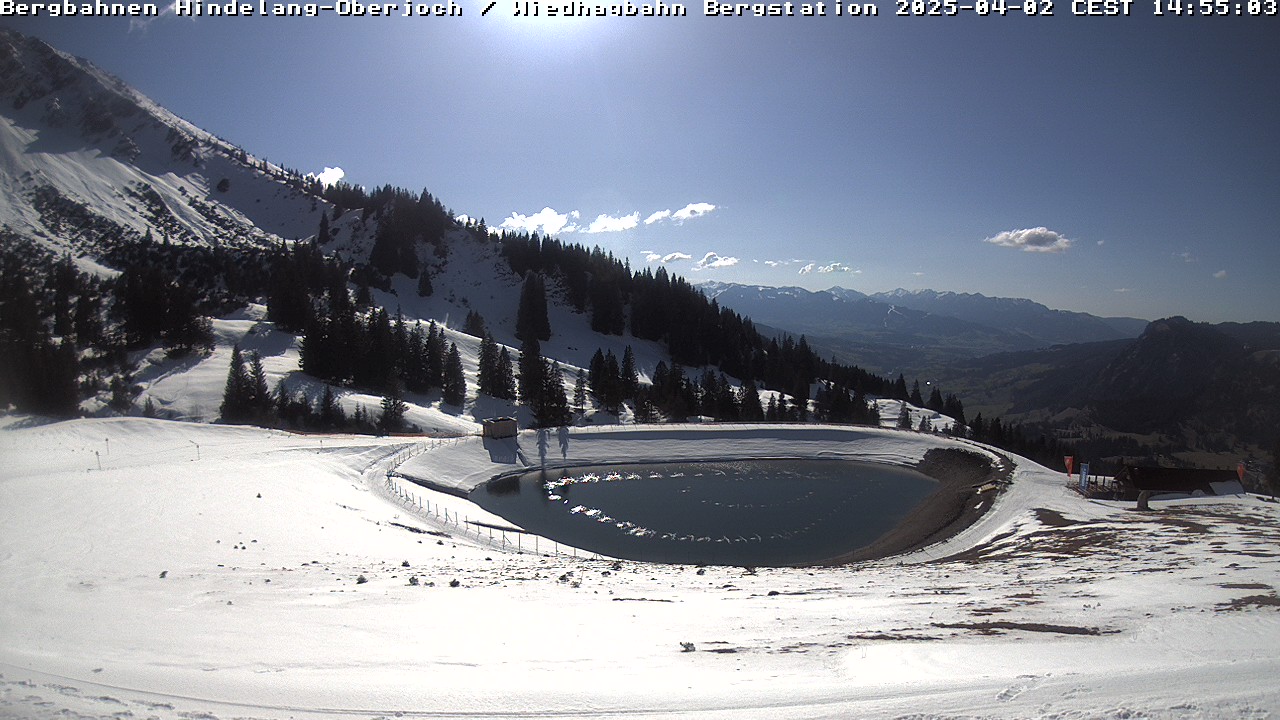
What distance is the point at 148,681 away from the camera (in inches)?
289

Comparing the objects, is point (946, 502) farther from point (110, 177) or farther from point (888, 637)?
point (110, 177)

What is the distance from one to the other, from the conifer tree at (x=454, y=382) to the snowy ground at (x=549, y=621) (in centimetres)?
4701

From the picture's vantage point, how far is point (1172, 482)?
3688 centimetres

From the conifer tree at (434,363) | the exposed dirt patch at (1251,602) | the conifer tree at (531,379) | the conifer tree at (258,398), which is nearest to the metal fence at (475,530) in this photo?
the exposed dirt patch at (1251,602)

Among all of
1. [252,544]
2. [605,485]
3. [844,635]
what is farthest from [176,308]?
[844,635]

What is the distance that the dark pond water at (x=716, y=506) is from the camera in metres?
34.8

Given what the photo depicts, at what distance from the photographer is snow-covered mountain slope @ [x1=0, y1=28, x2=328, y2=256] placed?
132 metres

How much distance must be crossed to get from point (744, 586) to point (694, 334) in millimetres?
110924

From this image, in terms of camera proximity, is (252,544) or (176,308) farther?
(176,308)

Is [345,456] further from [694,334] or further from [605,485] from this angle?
[694,334]

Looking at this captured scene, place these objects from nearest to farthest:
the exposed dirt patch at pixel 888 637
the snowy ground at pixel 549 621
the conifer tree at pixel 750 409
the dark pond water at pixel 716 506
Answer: the snowy ground at pixel 549 621 < the exposed dirt patch at pixel 888 637 < the dark pond water at pixel 716 506 < the conifer tree at pixel 750 409

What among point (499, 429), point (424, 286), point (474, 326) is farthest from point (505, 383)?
point (424, 286)

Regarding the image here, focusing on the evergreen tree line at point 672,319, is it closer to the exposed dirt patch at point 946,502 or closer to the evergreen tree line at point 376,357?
the evergreen tree line at point 376,357

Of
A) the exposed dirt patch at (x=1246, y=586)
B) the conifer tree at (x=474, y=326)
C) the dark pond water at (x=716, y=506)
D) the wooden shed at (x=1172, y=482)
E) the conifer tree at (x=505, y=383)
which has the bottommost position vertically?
the dark pond water at (x=716, y=506)
